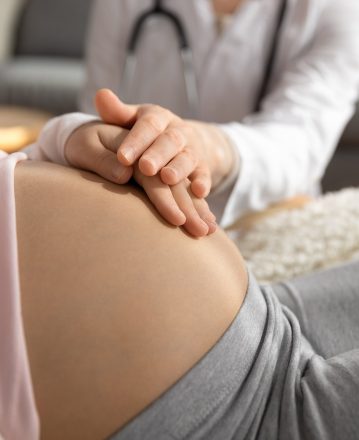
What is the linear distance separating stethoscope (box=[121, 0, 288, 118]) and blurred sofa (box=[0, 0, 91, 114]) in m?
1.25

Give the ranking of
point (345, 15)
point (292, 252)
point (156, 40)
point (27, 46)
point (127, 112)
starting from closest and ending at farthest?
point (127, 112) < point (292, 252) < point (345, 15) < point (156, 40) < point (27, 46)

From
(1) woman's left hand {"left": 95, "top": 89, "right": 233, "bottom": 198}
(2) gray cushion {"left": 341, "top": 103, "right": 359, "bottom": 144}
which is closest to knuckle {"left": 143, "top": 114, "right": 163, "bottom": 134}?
(1) woman's left hand {"left": 95, "top": 89, "right": 233, "bottom": 198}

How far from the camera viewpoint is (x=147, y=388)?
1.42 feet

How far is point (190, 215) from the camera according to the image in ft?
1.66

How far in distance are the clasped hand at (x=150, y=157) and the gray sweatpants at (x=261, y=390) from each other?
0.26 ft

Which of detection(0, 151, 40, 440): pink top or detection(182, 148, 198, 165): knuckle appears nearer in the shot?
detection(0, 151, 40, 440): pink top

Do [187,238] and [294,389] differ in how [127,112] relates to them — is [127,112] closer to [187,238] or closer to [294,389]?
[187,238]

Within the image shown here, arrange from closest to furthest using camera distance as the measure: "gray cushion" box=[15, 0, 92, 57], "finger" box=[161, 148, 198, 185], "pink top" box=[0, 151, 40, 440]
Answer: "pink top" box=[0, 151, 40, 440], "finger" box=[161, 148, 198, 185], "gray cushion" box=[15, 0, 92, 57]

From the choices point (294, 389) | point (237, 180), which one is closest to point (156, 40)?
point (237, 180)

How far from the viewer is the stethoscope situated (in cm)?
110

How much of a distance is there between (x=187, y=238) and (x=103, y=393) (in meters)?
0.13

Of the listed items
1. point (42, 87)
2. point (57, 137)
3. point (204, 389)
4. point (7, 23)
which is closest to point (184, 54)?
point (57, 137)

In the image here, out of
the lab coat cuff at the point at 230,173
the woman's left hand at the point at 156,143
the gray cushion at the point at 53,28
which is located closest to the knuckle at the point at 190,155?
the woman's left hand at the point at 156,143

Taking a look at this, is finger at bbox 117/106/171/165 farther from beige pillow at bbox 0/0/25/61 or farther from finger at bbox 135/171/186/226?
beige pillow at bbox 0/0/25/61
